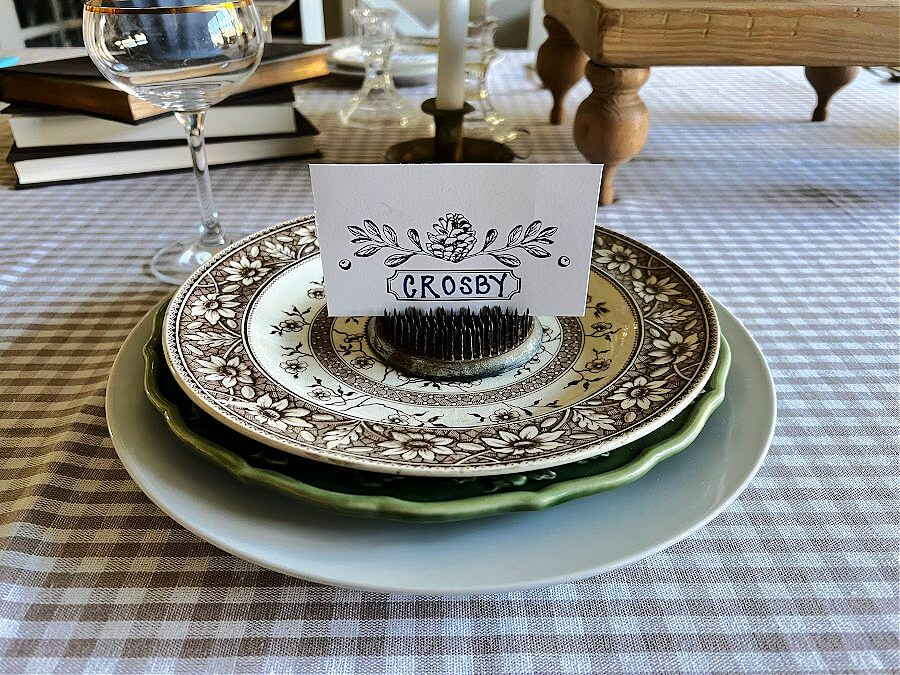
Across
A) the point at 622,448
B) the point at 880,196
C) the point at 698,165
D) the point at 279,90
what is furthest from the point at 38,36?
the point at 622,448

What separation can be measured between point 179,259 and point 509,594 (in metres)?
0.40


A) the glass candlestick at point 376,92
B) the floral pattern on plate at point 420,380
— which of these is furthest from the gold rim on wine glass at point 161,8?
the glass candlestick at point 376,92

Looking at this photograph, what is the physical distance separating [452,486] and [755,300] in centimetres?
35

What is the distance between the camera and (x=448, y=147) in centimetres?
65

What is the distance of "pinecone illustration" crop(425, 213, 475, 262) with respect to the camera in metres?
0.32

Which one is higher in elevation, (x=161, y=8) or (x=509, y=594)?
(x=161, y=8)

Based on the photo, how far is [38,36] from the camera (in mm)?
2064

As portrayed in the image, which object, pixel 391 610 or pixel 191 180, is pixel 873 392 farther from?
pixel 191 180

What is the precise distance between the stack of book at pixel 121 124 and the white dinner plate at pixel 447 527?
0.49 meters

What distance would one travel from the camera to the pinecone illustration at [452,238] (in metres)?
0.32

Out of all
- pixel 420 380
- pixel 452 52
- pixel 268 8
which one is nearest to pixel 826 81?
pixel 452 52

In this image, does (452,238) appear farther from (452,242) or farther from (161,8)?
(161,8)

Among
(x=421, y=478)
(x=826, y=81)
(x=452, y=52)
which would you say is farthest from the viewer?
(x=826, y=81)

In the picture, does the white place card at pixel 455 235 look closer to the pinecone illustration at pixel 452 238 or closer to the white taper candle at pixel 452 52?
the pinecone illustration at pixel 452 238
